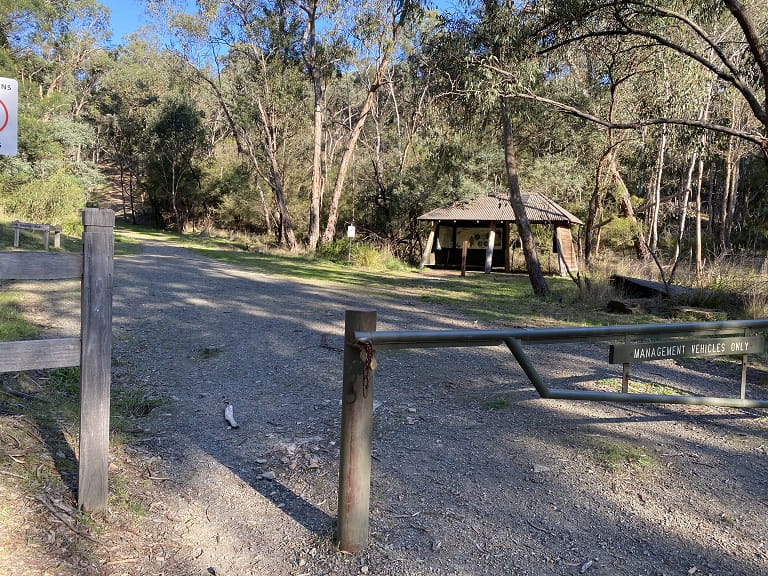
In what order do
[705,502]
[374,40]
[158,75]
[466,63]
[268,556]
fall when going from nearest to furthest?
1. [268,556]
2. [705,502]
3. [466,63]
4. [374,40]
5. [158,75]

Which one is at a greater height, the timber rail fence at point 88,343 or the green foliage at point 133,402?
the timber rail fence at point 88,343

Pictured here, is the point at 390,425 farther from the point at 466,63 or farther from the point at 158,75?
the point at 158,75

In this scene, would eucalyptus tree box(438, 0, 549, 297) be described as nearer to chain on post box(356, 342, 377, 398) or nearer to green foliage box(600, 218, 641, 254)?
chain on post box(356, 342, 377, 398)

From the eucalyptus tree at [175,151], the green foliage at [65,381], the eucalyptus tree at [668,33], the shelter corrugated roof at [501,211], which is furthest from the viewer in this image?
the eucalyptus tree at [175,151]

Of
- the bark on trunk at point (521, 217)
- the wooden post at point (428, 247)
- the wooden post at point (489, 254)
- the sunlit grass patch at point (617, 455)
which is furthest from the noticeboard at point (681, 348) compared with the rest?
the wooden post at point (428, 247)

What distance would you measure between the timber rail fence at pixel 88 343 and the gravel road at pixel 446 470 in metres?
0.49

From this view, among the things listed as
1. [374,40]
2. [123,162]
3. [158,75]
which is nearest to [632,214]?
[374,40]

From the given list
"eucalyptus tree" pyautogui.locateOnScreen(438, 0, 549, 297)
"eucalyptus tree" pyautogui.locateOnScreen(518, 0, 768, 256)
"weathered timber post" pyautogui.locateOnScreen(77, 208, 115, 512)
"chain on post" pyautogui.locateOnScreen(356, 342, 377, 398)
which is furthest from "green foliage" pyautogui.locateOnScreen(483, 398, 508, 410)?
"eucalyptus tree" pyautogui.locateOnScreen(438, 0, 549, 297)

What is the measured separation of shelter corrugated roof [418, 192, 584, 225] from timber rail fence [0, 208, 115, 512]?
23.0 meters

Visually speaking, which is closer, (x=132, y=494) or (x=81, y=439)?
(x=81, y=439)

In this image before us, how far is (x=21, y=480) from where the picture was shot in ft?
10.7

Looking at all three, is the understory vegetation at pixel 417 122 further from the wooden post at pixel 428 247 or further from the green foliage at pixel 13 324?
the green foliage at pixel 13 324

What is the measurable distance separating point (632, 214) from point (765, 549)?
2880cm

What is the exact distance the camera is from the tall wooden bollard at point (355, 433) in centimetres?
284
